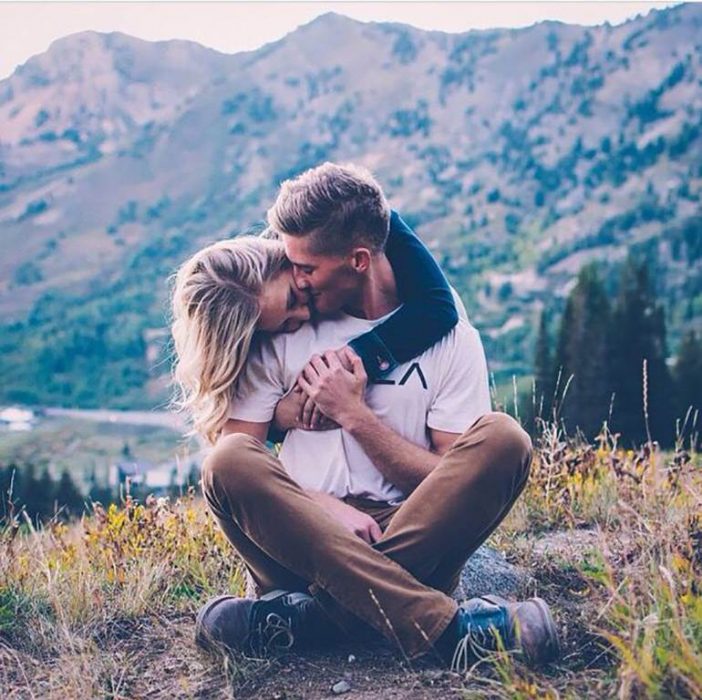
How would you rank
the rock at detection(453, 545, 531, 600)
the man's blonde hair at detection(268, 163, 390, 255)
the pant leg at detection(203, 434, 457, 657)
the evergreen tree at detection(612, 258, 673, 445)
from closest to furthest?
1. the pant leg at detection(203, 434, 457, 657)
2. the man's blonde hair at detection(268, 163, 390, 255)
3. the rock at detection(453, 545, 531, 600)
4. the evergreen tree at detection(612, 258, 673, 445)

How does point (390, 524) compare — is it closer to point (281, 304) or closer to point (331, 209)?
point (281, 304)

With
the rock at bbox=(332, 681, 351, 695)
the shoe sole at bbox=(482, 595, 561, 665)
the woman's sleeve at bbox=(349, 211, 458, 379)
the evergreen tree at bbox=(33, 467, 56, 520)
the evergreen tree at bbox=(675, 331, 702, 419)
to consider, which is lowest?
the evergreen tree at bbox=(675, 331, 702, 419)

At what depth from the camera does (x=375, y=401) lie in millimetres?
3736

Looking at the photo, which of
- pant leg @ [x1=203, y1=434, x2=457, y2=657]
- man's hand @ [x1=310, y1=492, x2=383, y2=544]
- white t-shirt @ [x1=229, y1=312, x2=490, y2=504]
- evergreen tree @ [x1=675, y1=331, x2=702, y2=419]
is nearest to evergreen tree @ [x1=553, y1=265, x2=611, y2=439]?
evergreen tree @ [x1=675, y1=331, x2=702, y2=419]

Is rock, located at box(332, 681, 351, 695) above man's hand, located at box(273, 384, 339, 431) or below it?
below

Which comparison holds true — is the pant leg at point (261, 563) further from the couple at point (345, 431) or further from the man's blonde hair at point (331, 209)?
the man's blonde hair at point (331, 209)

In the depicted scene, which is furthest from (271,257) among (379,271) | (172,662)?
(172,662)

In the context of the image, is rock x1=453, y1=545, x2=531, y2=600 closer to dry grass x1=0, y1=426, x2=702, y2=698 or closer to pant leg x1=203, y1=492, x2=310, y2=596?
dry grass x1=0, y1=426, x2=702, y2=698

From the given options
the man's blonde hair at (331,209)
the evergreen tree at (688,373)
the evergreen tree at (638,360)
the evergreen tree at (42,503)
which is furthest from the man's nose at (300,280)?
the evergreen tree at (688,373)

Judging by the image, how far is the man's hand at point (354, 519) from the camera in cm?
344

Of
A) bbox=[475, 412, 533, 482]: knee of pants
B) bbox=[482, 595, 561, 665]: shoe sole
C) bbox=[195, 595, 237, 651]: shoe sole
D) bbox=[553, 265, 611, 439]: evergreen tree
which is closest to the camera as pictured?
bbox=[482, 595, 561, 665]: shoe sole

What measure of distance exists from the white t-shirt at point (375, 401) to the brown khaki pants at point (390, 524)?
0.28 metres

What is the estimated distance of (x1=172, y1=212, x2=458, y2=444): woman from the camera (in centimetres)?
354

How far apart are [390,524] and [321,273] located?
40.5 inches
